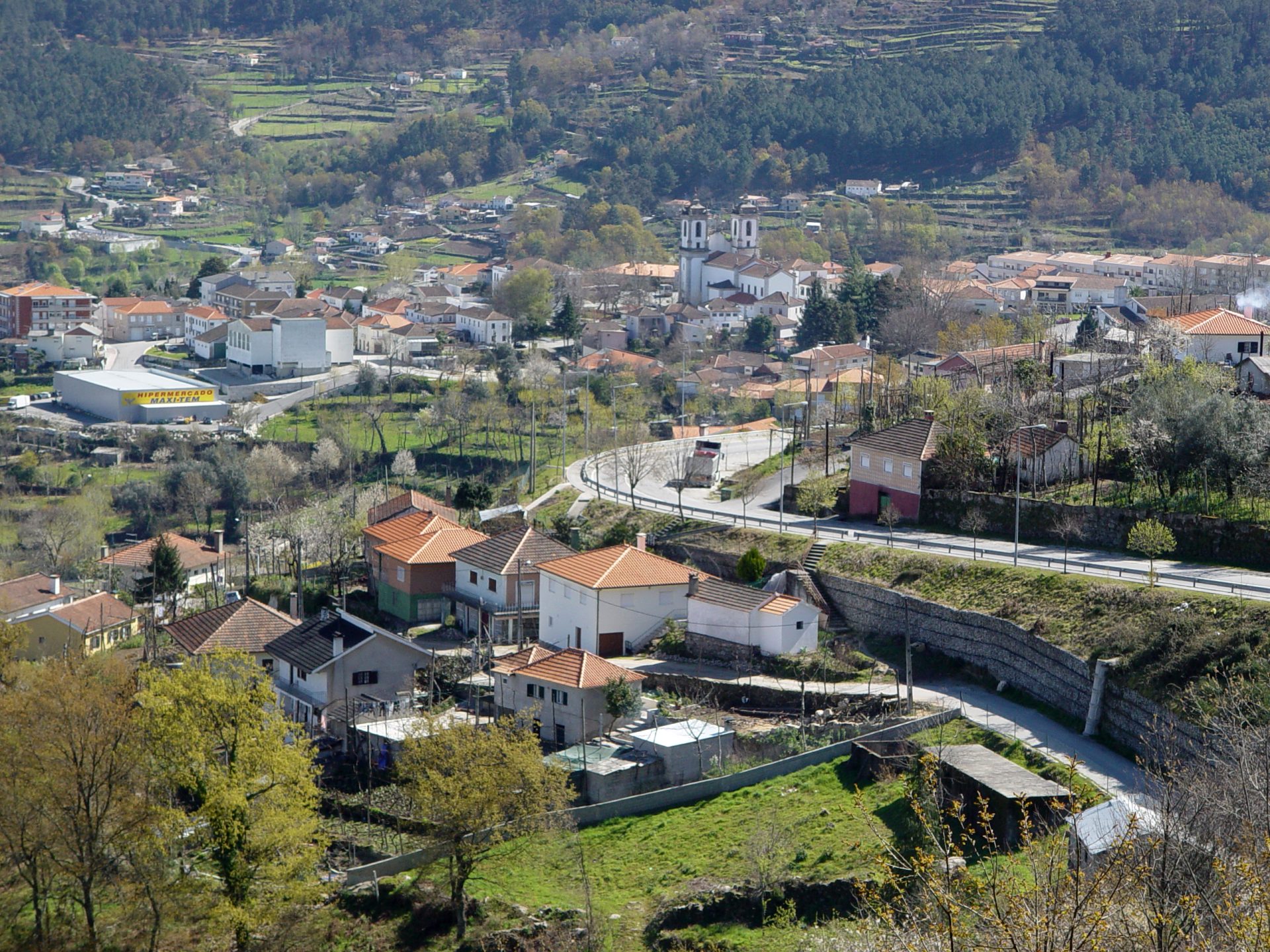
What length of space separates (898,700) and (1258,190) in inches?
3601

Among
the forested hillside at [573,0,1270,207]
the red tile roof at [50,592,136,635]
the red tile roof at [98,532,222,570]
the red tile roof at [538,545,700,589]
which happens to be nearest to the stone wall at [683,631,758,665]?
the red tile roof at [538,545,700,589]

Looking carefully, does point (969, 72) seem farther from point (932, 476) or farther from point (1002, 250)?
point (932, 476)

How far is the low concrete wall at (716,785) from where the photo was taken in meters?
25.5

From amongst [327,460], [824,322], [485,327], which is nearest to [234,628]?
[327,460]

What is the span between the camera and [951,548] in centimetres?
3316

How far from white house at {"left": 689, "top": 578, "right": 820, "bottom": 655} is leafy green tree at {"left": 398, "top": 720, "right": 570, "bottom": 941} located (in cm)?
704

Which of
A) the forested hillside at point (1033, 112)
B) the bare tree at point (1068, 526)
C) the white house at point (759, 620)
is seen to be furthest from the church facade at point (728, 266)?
the white house at point (759, 620)

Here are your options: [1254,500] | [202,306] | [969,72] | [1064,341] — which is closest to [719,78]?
[969,72]

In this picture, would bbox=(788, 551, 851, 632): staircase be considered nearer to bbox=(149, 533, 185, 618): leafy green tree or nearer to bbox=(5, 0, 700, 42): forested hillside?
bbox=(149, 533, 185, 618): leafy green tree

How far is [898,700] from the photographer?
1078 inches

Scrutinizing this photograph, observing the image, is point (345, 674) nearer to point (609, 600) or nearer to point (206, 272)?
point (609, 600)

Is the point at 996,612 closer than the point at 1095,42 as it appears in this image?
Yes

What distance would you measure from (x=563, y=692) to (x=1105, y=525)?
1129cm

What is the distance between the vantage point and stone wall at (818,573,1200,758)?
2470cm
